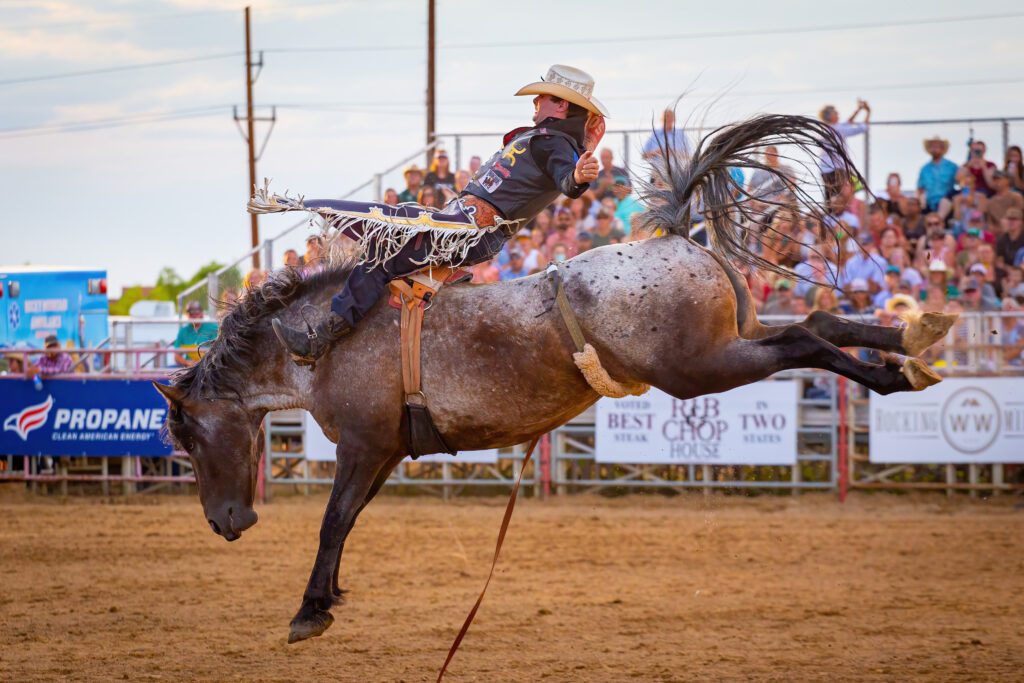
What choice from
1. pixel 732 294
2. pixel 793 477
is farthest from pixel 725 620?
pixel 793 477

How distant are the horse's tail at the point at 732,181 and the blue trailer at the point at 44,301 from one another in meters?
14.4

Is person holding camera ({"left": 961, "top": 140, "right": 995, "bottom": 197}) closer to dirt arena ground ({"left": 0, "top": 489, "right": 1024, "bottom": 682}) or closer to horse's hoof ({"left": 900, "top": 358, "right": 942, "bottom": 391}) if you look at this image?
dirt arena ground ({"left": 0, "top": 489, "right": 1024, "bottom": 682})

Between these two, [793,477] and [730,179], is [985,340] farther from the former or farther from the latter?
[730,179]

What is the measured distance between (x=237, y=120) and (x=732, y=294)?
2627 centimetres

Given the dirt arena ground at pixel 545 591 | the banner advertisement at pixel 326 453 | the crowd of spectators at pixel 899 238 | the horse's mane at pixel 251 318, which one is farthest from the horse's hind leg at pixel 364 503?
the banner advertisement at pixel 326 453

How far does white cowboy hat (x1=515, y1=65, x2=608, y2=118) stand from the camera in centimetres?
527

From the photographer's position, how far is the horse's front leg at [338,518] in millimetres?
5508

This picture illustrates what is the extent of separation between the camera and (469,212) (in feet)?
17.7

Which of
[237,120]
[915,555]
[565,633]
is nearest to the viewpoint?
[565,633]

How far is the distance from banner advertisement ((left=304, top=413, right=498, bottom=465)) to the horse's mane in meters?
6.79

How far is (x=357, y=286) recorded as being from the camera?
18.2 ft

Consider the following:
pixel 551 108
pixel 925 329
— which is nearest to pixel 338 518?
pixel 551 108

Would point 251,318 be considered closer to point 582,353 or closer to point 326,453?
point 582,353

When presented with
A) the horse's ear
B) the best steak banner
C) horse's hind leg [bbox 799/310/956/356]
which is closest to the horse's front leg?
the horse's ear
